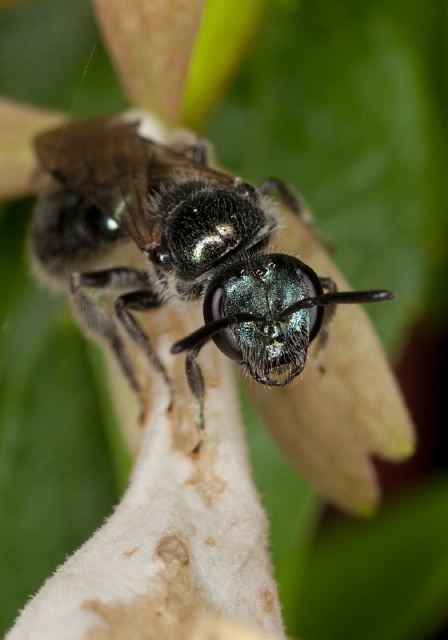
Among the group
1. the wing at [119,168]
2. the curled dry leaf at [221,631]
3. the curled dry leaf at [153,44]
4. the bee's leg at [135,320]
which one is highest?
the curled dry leaf at [153,44]

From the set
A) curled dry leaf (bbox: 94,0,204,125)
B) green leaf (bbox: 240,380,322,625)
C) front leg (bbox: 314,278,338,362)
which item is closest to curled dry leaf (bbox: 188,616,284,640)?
front leg (bbox: 314,278,338,362)

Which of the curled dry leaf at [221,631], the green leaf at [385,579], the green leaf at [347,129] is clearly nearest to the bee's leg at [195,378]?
the curled dry leaf at [221,631]

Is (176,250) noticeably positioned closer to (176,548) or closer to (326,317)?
(326,317)

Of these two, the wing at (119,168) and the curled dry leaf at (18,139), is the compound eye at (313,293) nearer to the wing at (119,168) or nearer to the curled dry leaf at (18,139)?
the wing at (119,168)

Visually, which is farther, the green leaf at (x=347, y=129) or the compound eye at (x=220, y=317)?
the green leaf at (x=347, y=129)

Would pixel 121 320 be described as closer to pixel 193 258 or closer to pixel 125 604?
pixel 193 258

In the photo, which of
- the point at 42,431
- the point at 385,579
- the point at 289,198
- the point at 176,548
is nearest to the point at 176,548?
the point at 176,548

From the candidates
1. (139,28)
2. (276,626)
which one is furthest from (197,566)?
(139,28)
